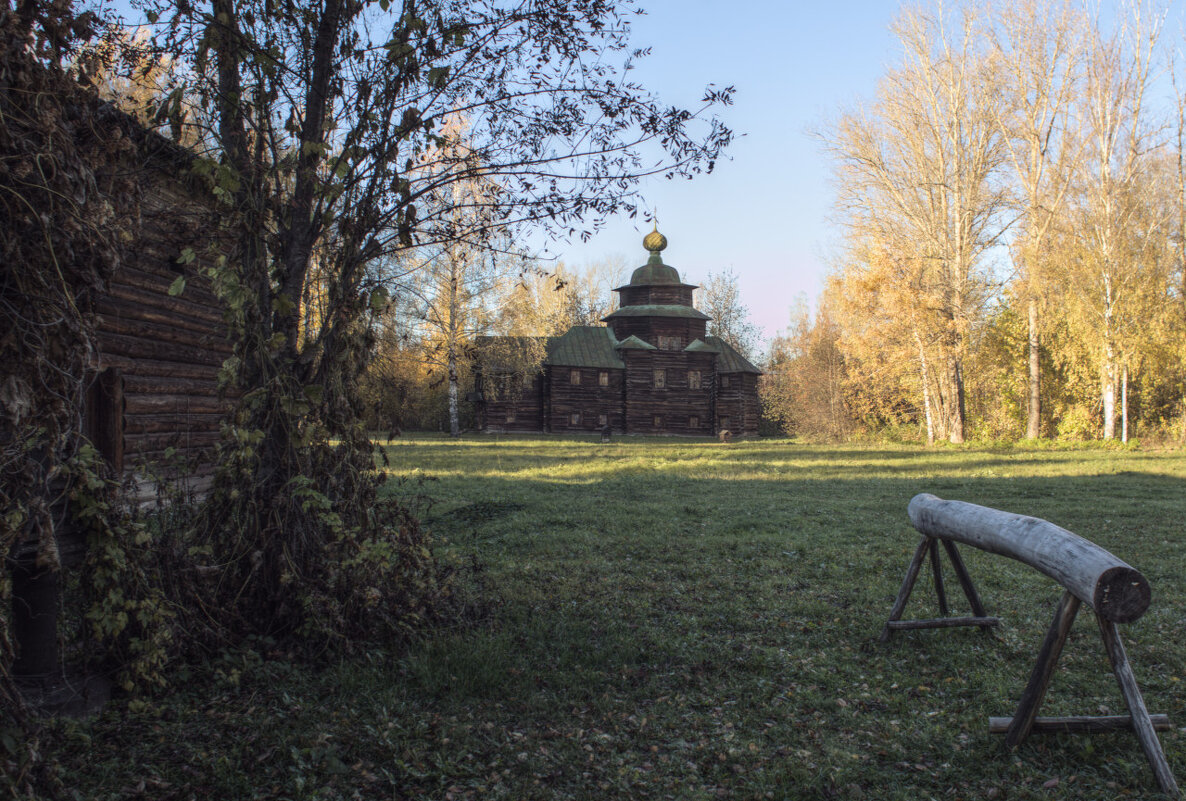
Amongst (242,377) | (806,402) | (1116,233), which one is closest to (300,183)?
(242,377)

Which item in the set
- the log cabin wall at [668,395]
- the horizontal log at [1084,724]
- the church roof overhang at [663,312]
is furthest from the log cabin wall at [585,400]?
the horizontal log at [1084,724]

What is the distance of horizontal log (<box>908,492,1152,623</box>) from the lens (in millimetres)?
3223

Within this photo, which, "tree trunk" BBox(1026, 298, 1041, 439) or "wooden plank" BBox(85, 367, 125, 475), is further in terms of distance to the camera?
"tree trunk" BBox(1026, 298, 1041, 439)

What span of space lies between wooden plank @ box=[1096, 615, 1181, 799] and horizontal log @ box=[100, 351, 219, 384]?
9.01 metres

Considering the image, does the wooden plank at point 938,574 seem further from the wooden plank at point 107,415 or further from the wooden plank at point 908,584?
the wooden plank at point 107,415

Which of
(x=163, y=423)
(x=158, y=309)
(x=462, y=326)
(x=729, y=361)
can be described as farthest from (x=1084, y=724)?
(x=729, y=361)

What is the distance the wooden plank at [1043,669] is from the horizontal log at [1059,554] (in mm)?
129

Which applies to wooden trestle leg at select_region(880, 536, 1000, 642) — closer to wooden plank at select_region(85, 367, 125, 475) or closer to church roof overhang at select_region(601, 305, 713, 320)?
wooden plank at select_region(85, 367, 125, 475)

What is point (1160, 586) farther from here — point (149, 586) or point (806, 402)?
point (806, 402)

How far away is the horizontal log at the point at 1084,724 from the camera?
3.71m

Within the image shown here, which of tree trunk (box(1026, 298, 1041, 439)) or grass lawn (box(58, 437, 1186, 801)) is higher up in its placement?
tree trunk (box(1026, 298, 1041, 439))

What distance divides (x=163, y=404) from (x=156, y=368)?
49 cm

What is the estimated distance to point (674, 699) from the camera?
14.4 ft

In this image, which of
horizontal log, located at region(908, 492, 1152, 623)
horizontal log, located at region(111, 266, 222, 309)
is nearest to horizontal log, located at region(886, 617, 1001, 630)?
horizontal log, located at region(908, 492, 1152, 623)
